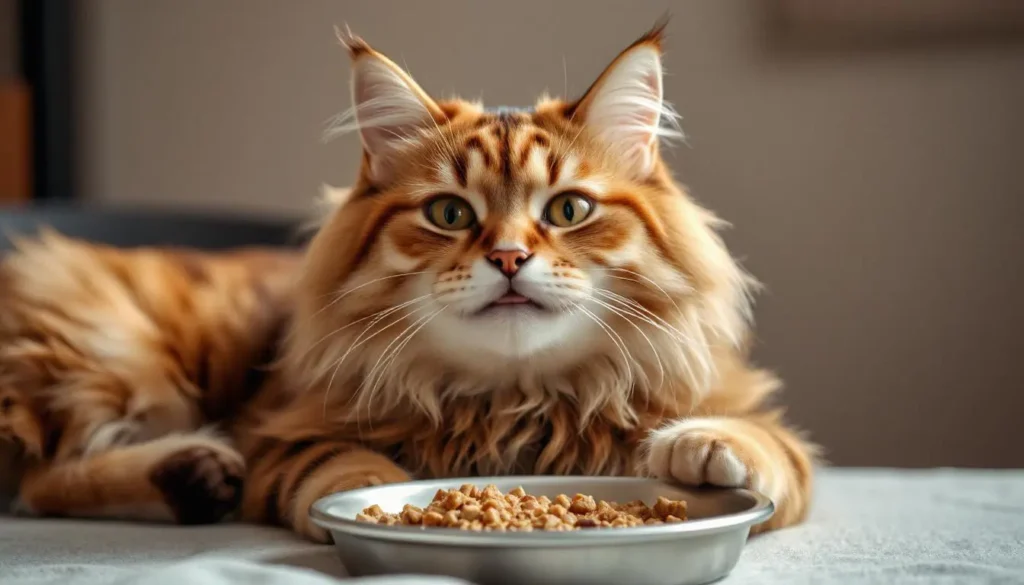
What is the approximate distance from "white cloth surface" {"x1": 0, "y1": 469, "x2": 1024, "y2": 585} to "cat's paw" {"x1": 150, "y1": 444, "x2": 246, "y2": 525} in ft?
0.16

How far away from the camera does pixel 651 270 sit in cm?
155

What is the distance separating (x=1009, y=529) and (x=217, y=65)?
295cm

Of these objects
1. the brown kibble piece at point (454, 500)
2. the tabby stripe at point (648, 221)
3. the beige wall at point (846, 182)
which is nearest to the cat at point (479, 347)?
the tabby stripe at point (648, 221)

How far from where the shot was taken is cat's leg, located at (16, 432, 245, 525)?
1.68 meters

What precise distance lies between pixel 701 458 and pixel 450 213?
52 cm

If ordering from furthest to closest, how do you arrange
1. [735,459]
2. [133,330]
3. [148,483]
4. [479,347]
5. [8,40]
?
1. [8,40]
2. [133,330]
3. [148,483]
4. [479,347]
5. [735,459]

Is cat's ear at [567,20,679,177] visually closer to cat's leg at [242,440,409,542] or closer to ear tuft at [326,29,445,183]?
ear tuft at [326,29,445,183]

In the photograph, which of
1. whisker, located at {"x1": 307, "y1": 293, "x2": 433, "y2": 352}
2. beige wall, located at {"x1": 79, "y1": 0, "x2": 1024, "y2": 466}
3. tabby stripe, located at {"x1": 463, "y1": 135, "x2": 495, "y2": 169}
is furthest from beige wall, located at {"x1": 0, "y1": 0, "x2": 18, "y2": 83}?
tabby stripe, located at {"x1": 463, "y1": 135, "x2": 495, "y2": 169}

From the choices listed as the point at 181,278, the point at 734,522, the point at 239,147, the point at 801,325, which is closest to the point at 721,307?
the point at 734,522

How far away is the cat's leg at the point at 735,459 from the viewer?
1.37m

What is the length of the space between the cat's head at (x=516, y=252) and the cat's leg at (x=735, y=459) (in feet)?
0.48

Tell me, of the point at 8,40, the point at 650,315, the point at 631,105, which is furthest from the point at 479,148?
the point at 8,40

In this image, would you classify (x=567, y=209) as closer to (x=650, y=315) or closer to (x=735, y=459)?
(x=650, y=315)

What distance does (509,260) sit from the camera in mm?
1382
